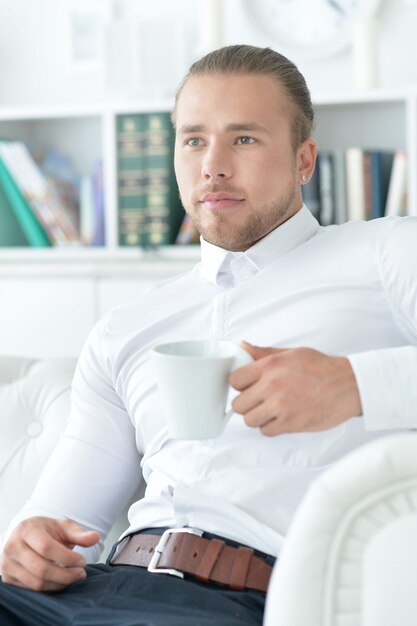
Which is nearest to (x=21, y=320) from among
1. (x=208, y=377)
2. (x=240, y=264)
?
(x=240, y=264)

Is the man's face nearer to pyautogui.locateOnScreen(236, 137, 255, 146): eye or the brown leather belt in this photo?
pyautogui.locateOnScreen(236, 137, 255, 146): eye

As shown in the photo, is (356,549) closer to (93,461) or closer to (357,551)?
(357,551)

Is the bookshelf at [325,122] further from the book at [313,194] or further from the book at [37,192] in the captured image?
the book at [313,194]

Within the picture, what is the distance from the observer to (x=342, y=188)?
291cm

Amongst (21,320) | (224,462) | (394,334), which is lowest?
(21,320)

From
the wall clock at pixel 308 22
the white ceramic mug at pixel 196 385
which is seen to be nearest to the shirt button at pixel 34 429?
the white ceramic mug at pixel 196 385

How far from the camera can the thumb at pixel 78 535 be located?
4.11ft

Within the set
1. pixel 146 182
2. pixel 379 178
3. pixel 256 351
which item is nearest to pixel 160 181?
pixel 146 182

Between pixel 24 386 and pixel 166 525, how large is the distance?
0.50 meters

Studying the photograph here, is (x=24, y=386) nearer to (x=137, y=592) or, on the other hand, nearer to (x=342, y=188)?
(x=137, y=592)

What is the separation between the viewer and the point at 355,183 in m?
2.91

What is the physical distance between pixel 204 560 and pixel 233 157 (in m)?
0.57

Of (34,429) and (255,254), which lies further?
(34,429)

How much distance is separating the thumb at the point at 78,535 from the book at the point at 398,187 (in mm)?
1817
